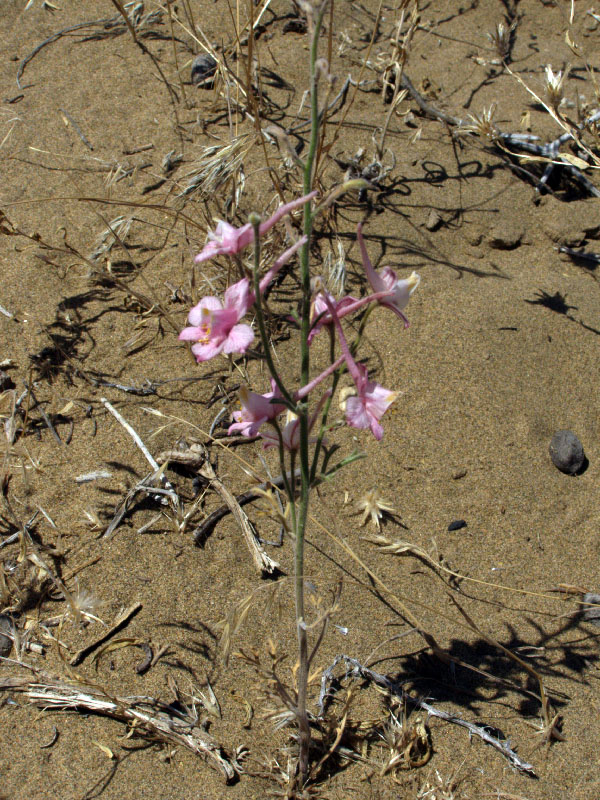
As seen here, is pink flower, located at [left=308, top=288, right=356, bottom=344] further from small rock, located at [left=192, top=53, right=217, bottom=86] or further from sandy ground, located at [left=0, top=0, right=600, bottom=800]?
small rock, located at [left=192, top=53, right=217, bottom=86]

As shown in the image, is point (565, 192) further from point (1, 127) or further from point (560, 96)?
point (1, 127)

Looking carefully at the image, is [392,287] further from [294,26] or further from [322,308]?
[294,26]

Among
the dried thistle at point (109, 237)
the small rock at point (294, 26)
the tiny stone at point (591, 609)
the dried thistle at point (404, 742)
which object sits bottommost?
the dried thistle at point (404, 742)

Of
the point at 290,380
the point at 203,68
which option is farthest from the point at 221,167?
the point at 203,68

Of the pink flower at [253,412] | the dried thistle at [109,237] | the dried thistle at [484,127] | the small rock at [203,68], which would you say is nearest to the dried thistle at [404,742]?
the pink flower at [253,412]

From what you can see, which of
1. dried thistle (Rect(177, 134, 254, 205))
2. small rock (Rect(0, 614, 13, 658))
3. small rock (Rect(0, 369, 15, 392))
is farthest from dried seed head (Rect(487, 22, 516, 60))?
small rock (Rect(0, 614, 13, 658))

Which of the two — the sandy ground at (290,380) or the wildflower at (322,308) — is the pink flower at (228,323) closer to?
the wildflower at (322,308)

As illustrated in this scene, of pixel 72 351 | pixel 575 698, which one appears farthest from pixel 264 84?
pixel 575 698
